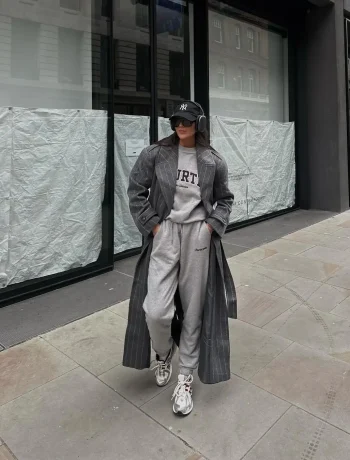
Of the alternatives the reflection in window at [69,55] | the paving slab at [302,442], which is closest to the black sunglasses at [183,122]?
the paving slab at [302,442]

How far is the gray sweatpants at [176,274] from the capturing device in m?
2.41

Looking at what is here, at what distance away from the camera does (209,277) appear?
2.50 meters

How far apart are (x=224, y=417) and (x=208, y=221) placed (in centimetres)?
121

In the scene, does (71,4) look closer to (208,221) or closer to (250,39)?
(208,221)

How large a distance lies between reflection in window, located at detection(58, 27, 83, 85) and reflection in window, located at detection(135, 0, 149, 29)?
1.12 metres

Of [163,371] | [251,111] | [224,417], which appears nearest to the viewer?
[224,417]

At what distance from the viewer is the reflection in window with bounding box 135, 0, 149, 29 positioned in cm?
561

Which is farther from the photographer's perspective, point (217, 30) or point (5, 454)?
point (217, 30)

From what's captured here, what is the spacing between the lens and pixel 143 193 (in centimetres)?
248

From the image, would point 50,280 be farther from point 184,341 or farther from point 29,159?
point 184,341

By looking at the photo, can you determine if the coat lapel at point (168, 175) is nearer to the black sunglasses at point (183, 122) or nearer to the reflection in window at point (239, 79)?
the black sunglasses at point (183, 122)

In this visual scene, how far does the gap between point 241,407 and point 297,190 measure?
7.36 meters

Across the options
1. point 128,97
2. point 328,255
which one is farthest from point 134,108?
point 328,255

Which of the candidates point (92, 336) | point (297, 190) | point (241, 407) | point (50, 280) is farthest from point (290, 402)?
point (297, 190)
